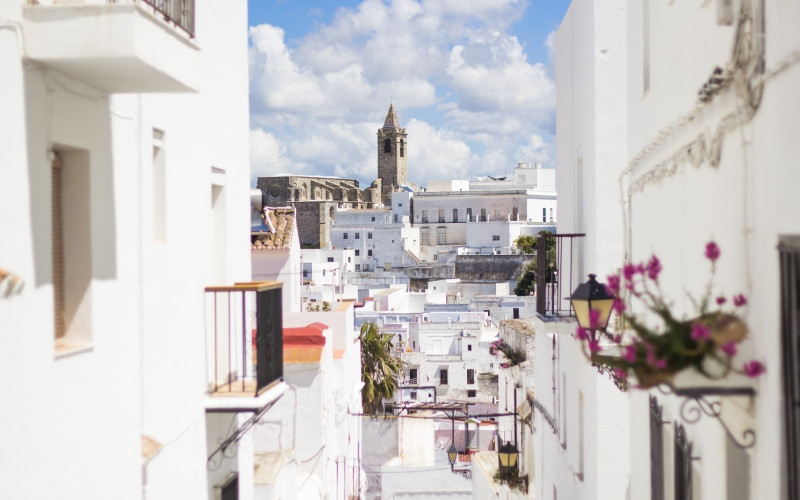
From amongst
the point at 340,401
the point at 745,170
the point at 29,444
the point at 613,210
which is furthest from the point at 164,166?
the point at 340,401

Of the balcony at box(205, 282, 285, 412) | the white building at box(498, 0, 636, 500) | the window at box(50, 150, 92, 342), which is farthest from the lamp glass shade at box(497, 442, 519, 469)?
the window at box(50, 150, 92, 342)

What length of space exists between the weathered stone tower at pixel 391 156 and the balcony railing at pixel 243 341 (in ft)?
454

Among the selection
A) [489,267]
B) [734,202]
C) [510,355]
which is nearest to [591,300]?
[734,202]

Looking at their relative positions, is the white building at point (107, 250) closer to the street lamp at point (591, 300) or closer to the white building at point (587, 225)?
the street lamp at point (591, 300)

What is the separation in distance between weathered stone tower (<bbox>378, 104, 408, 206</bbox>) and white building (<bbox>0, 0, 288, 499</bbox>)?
13947 cm

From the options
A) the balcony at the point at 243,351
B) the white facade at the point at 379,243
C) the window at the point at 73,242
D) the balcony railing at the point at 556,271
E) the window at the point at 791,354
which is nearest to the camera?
the window at the point at 791,354

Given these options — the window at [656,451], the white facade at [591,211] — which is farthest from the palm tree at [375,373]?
the window at [656,451]

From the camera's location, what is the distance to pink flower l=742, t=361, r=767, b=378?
13.2ft

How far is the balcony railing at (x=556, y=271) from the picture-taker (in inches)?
427

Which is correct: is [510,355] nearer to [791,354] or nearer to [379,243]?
[791,354]

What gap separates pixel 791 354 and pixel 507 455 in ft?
43.8

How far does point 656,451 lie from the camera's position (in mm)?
6656

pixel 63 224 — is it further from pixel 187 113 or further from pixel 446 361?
pixel 446 361

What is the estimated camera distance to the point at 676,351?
3.97m
